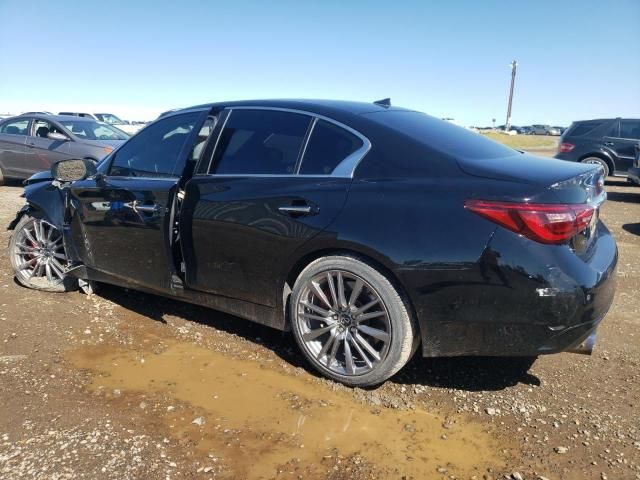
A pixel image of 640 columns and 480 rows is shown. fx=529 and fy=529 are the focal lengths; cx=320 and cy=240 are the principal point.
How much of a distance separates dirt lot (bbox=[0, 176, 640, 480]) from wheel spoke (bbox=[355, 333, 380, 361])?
0.85ft

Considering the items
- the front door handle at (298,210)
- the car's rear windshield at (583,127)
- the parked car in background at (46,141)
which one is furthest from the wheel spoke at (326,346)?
the car's rear windshield at (583,127)

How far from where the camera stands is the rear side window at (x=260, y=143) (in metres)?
3.33

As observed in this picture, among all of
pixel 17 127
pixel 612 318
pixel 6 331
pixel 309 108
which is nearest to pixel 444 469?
pixel 309 108

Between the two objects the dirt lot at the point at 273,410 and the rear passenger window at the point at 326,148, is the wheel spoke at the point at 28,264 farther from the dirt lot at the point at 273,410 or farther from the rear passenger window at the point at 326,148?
the rear passenger window at the point at 326,148

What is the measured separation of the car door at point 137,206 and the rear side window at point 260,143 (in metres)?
0.32

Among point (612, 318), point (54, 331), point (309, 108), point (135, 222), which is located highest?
point (309, 108)

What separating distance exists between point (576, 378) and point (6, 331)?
396 cm

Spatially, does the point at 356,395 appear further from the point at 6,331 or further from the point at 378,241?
the point at 6,331

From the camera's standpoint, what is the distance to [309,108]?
133 inches

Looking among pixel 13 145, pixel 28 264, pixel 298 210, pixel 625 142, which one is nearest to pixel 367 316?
pixel 298 210

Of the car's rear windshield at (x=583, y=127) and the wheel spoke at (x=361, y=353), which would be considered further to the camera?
the car's rear windshield at (x=583, y=127)

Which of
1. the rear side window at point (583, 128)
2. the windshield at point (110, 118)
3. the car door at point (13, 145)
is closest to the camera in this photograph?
the car door at point (13, 145)

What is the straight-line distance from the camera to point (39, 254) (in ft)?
15.6

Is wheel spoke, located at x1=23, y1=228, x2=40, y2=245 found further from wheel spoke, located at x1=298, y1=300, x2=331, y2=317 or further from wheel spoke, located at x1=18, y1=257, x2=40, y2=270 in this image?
wheel spoke, located at x1=298, y1=300, x2=331, y2=317
